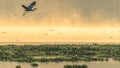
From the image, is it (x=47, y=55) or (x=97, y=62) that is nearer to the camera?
(x=97, y=62)

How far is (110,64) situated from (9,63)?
1691cm

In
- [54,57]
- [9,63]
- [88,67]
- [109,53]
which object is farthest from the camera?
[109,53]

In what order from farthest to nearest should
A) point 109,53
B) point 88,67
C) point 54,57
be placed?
1. point 109,53
2. point 54,57
3. point 88,67

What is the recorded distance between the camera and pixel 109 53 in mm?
148750

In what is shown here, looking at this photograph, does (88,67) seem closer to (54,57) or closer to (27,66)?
(27,66)

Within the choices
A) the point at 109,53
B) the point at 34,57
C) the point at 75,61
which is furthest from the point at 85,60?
the point at 109,53

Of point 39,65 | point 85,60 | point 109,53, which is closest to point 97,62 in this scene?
point 85,60

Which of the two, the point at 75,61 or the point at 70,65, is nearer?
the point at 70,65

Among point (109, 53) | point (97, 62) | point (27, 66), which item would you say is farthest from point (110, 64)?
point (109, 53)

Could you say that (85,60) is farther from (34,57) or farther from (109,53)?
(109,53)

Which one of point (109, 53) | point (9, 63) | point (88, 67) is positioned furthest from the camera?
point (109, 53)

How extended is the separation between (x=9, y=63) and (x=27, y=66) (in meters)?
6.90

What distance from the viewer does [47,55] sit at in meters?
140

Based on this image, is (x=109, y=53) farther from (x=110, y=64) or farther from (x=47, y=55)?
(x=110, y=64)
